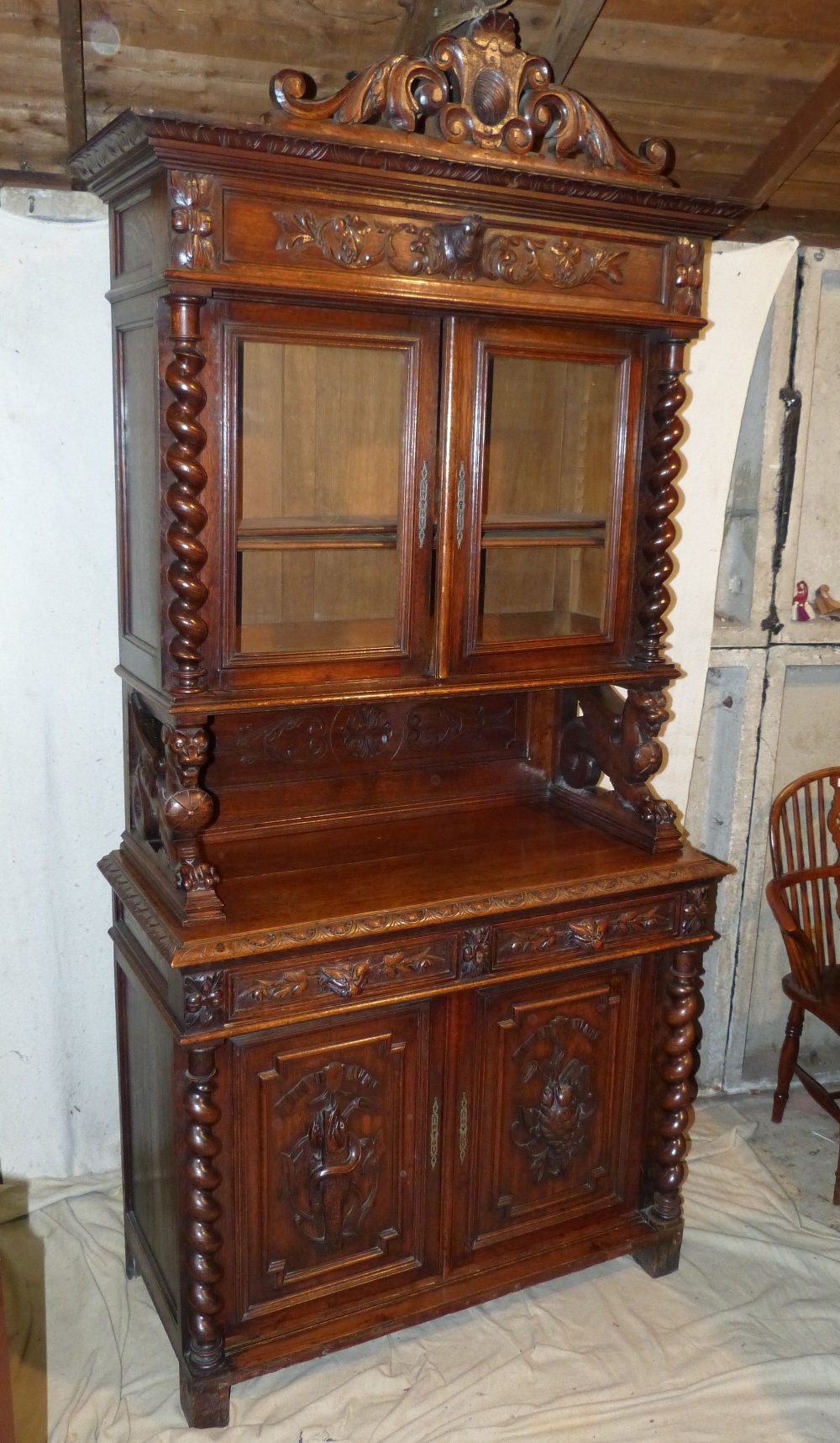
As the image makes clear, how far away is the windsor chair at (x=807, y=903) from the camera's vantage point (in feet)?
9.45

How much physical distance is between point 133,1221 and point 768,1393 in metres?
1.34

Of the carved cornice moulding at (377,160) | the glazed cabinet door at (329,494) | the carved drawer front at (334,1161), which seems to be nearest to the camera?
the carved cornice moulding at (377,160)

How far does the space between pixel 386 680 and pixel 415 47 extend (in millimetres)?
1205

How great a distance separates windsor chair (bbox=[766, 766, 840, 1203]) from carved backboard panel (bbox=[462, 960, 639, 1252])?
644mm

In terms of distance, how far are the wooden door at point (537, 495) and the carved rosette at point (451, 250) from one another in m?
0.09

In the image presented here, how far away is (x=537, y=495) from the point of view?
225 centimetres

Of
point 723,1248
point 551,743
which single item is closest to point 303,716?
point 551,743

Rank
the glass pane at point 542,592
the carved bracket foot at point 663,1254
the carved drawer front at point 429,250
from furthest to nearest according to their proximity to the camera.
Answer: the carved bracket foot at point 663,1254
the glass pane at point 542,592
the carved drawer front at point 429,250

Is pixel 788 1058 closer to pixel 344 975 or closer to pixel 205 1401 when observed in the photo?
pixel 344 975

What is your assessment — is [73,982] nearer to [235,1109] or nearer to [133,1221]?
[133,1221]

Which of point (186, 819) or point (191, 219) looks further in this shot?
point (186, 819)

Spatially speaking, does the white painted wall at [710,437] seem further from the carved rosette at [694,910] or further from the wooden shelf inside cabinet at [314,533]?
the wooden shelf inside cabinet at [314,533]

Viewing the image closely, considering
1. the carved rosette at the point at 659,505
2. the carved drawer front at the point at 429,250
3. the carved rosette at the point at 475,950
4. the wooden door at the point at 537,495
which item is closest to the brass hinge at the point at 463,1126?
the carved rosette at the point at 475,950

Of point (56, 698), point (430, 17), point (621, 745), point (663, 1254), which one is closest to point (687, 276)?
point (430, 17)
